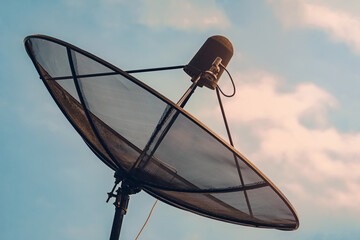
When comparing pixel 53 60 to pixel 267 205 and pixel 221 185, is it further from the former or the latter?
pixel 267 205

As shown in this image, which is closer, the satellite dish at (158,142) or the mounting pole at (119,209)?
the mounting pole at (119,209)

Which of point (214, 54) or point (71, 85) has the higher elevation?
point (214, 54)

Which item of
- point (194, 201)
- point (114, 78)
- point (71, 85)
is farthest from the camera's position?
→ point (194, 201)

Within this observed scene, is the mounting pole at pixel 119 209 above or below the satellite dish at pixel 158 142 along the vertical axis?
below

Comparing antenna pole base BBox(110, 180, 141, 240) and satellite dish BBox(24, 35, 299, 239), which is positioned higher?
satellite dish BBox(24, 35, 299, 239)

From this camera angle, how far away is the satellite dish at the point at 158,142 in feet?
19.2

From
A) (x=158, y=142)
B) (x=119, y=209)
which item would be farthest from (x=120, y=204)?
(x=158, y=142)

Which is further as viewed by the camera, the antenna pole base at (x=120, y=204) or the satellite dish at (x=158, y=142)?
the satellite dish at (x=158, y=142)

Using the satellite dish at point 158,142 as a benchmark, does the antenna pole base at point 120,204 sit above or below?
below

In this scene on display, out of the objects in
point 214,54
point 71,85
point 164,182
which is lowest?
point 164,182

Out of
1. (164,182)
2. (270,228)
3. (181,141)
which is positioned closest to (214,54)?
(181,141)

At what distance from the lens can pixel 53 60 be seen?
20.7 feet

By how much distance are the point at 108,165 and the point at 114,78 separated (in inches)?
70.3

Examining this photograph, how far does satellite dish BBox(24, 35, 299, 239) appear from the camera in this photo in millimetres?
5852
